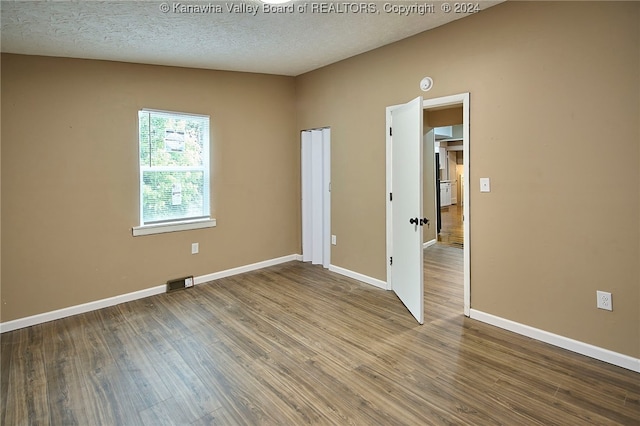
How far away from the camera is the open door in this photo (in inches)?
119

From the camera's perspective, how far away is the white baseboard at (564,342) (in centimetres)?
232

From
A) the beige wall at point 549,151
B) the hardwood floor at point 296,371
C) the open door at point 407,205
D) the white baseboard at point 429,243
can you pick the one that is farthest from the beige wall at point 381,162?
the white baseboard at point 429,243

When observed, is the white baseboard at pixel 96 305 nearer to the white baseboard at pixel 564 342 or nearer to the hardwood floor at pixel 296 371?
the hardwood floor at pixel 296 371

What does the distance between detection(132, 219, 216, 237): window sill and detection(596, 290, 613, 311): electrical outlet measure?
382 centimetres

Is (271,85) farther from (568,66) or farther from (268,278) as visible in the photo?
(568,66)

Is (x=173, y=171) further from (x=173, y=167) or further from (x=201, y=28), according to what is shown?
(x=201, y=28)

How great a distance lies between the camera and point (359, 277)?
13.9 feet

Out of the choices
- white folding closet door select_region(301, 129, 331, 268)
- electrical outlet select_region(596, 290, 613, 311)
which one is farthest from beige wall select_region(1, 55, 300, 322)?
electrical outlet select_region(596, 290, 613, 311)

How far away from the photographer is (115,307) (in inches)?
139

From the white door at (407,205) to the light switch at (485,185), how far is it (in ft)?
1.72

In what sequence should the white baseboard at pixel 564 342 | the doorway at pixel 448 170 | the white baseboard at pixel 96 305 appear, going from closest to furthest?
1. the white baseboard at pixel 564 342
2. the white baseboard at pixel 96 305
3. the doorway at pixel 448 170

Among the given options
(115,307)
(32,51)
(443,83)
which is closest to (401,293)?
(443,83)

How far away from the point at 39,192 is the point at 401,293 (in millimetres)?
3569

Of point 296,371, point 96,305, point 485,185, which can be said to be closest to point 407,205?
point 485,185
